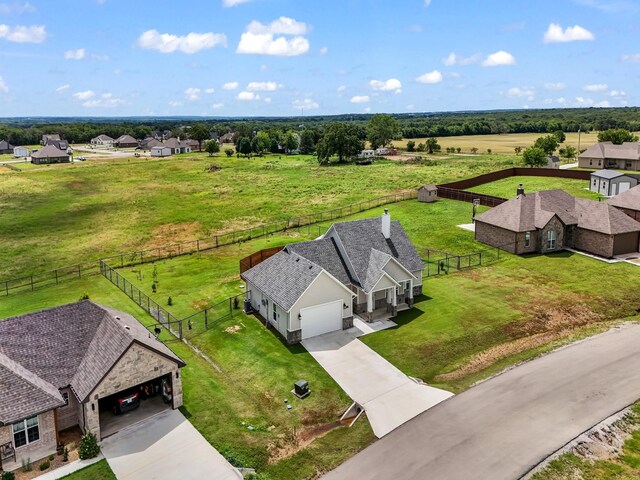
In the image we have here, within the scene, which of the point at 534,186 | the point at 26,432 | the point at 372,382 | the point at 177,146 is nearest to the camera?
the point at 26,432

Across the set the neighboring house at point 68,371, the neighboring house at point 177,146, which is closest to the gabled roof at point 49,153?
the neighboring house at point 177,146

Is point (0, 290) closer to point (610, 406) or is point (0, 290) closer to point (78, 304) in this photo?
point (78, 304)

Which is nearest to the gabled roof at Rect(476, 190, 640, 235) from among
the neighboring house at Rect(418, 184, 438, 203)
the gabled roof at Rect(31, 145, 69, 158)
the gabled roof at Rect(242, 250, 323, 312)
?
the neighboring house at Rect(418, 184, 438, 203)

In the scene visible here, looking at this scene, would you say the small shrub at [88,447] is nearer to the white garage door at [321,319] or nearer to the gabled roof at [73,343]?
the gabled roof at [73,343]

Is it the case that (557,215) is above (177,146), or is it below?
below

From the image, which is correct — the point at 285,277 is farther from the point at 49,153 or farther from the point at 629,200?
the point at 49,153

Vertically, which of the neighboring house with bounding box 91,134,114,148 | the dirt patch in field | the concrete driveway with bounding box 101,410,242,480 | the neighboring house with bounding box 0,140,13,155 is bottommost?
the concrete driveway with bounding box 101,410,242,480

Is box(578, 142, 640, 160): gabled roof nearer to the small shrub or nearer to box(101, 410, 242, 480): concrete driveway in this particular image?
box(101, 410, 242, 480): concrete driveway

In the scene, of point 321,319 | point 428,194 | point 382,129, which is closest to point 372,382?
point 321,319
